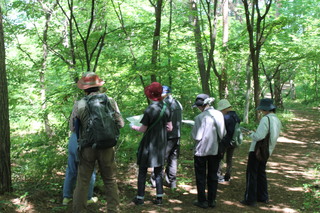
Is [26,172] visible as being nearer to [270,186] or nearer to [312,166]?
[270,186]

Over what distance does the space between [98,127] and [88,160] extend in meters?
0.48

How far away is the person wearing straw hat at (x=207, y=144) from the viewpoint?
4434 millimetres

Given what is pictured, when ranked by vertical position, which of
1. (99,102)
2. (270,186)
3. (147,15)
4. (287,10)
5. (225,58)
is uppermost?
(287,10)

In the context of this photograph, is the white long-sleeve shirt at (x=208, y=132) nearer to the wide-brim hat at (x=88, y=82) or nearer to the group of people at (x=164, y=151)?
the group of people at (x=164, y=151)

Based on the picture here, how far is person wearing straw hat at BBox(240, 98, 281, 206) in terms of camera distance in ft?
14.8

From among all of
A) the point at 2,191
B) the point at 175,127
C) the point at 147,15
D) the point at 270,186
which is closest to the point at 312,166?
the point at 270,186

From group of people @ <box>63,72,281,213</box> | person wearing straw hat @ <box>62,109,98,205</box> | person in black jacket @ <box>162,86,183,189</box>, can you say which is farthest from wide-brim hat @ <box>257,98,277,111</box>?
person wearing straw hat @ <box>62,109,98,205</box>

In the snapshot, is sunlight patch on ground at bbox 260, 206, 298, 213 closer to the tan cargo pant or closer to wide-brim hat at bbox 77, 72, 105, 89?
the tan cargo pant

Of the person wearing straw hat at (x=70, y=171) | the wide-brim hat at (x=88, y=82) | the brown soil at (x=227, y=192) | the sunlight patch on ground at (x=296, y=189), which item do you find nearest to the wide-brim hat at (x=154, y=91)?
the wide-brim hat at (x=88, y=82)

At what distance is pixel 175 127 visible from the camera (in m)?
5.34

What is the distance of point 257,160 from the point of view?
468 cm

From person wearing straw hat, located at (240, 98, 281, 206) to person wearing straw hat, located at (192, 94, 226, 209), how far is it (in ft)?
1.95

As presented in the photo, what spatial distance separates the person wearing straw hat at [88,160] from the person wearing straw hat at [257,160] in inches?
89.5

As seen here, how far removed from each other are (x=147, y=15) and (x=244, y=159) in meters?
6.76
